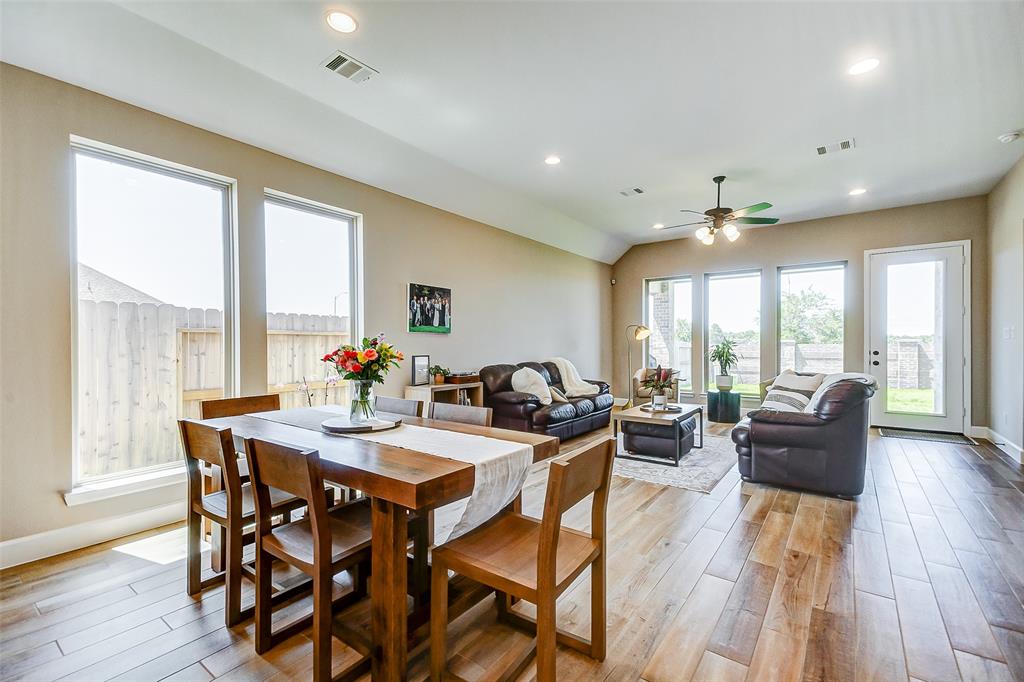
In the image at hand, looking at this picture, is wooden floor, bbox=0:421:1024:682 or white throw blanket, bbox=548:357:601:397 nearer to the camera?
wooden floor, bbox=0:421:1024:682

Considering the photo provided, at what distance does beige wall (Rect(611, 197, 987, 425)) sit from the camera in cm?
550

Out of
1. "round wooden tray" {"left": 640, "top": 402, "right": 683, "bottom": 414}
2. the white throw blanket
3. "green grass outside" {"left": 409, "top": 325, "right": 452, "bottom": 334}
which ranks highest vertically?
"green grass outside" {"left": 409, "top": 325, "right": 452, "bottom": 334}

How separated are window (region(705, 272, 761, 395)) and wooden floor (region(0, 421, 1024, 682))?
404cm

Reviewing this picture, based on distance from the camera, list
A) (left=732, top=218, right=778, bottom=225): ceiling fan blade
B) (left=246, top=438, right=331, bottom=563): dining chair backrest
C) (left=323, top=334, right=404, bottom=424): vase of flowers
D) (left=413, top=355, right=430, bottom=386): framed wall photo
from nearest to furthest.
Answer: (left=246, top=438, right=331, bottom=563): dining chair backrest, (left=323, top=334, right=404, bottom=424): vase of flowers, (left=413, top=355, right=430, bottom=386): framed wall photo, (left=732, top=218, right=778, bottom=225): ceiling fan blade

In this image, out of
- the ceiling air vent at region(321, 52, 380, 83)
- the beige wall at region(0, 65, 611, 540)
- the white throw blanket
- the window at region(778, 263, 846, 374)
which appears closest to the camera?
the beige wall at region(0, 65, 611, 540)

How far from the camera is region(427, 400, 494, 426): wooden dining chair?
2365 mm

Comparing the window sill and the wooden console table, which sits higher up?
the wooden console table

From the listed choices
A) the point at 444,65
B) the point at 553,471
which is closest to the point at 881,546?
the point at 553,471

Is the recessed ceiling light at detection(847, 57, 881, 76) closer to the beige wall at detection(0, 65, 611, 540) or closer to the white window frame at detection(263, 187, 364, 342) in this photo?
the beige wall at detection(0, 65, 611, 540)

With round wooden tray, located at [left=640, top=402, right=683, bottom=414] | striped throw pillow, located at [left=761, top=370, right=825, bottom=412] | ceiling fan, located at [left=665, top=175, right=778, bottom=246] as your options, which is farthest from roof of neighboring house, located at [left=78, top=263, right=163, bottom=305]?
striped throw pillow, located at [left=761, top=370, right=825, bottom=412]

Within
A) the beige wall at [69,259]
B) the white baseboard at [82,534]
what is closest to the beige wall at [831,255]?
the beige wall at [69,259]

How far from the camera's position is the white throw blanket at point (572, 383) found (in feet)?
20.4

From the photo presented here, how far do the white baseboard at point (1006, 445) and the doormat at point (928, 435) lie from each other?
185mm

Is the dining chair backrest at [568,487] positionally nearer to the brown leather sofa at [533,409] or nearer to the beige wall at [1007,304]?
the brown leather sofa at [533,409]
